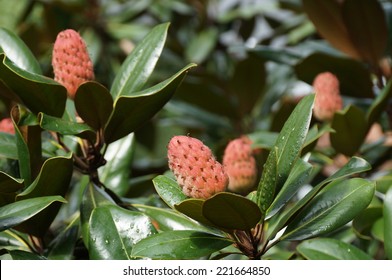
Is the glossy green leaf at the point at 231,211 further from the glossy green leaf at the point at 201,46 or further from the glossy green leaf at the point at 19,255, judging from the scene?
the glossy green leaf at the point at 201,46

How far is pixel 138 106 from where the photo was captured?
999 mm

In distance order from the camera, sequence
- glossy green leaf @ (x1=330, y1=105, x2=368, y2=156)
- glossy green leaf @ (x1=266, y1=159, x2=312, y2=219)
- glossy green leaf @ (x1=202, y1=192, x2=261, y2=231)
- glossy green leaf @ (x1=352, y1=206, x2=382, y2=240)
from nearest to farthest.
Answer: glossy green leaf @ (x1=202, y1=192, x2=261, y2=231)
glossy green leaf @ (x1=266, y1=159, x2=312, y2=219)
glossy green leaf @ (x1=352, y1=206, x2=382, y2=240)
glossy green leaf @ (x1=330, y1=105, x2=368, y2=156)

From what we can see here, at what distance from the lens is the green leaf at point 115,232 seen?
36.8 inches

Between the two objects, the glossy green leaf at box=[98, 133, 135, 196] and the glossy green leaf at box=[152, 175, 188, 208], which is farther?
the glossy green leaf at box=[98, 133, 135, 196]

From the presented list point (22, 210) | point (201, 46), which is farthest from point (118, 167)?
point (201, 46)

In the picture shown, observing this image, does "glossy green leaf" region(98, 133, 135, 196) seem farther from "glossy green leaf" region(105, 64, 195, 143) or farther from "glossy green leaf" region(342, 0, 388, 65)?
"glossy green leaf" region(342, 0, 388, 65)

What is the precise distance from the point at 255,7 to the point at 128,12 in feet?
1.35

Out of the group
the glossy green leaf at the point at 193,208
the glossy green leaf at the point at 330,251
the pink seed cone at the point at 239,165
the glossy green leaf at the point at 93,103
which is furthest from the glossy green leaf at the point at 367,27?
the glossy green leaf at the point at 193,208

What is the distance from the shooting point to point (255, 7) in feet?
7.89

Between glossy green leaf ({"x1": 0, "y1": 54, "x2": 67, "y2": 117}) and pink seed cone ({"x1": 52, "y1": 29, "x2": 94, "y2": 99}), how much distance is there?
0.05 m

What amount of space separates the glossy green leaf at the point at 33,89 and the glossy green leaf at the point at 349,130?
506 mm

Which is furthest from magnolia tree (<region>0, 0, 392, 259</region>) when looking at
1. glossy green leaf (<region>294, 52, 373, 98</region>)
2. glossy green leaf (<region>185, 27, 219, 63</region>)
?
glossy green leaf (<region>185, 27, 219, 63</region>)

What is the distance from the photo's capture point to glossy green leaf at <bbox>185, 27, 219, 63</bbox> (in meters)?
2.17

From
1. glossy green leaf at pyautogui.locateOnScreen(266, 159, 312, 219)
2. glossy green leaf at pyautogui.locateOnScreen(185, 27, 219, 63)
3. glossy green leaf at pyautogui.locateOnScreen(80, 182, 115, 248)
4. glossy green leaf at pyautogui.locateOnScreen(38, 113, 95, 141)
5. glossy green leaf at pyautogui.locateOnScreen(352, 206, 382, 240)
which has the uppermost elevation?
glossy green leaf at pyautogui.locateOnScreen(38, 113, 95, 141)
